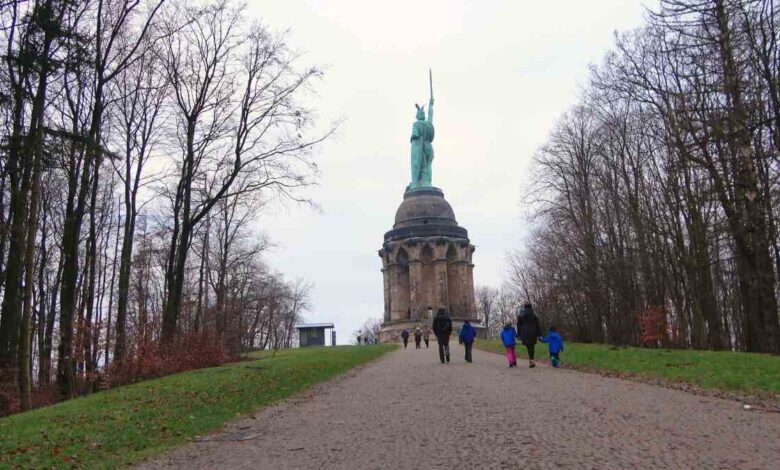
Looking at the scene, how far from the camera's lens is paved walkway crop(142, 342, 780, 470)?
6.08m

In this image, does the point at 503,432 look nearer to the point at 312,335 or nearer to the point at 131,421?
the point at 131,421

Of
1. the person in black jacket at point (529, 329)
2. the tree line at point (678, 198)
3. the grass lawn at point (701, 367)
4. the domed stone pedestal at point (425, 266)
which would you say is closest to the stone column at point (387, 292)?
the domed stone pedestal at point (425, 266)

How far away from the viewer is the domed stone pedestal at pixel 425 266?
56.7 metres

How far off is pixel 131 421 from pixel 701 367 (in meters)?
11.7

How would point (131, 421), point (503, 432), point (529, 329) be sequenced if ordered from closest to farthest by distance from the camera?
point (503, 432), point (131, 421), point (529, 329)

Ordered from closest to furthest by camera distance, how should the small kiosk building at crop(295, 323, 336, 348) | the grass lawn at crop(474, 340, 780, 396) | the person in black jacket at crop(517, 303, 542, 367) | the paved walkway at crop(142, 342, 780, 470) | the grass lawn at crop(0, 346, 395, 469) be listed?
the paved walkway at crop(142, 342, 780, 470)
the grass lawn at crop(0, 346, 395, 469)
the grass lawn at crop(474, 340, 780, 396)
the person in black jacket at crop(517, 303, 542, 367)
the small kiosk building at crop(295, 323, 336, 348)

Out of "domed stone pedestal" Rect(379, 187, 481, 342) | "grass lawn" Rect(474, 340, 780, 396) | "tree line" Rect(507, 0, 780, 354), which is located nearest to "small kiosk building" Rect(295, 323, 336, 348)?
"domed stone pedestal" Rect(379, 187, 481, 342)

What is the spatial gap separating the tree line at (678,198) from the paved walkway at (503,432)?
25.3 feet

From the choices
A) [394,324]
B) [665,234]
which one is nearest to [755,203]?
[665,234]

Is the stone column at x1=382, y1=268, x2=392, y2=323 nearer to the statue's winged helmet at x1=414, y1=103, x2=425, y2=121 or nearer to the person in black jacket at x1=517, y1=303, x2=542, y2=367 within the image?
the statue's winged helmet at x1=414, y1=103, x2=425, y2=121

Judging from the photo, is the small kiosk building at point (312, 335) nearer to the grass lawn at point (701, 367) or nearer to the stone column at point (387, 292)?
the stone column at point (387, 292)

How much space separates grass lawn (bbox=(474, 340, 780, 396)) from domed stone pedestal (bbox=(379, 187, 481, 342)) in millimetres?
35552

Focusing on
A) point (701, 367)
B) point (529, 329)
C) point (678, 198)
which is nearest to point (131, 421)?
point (529, 329)

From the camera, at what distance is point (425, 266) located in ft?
191
